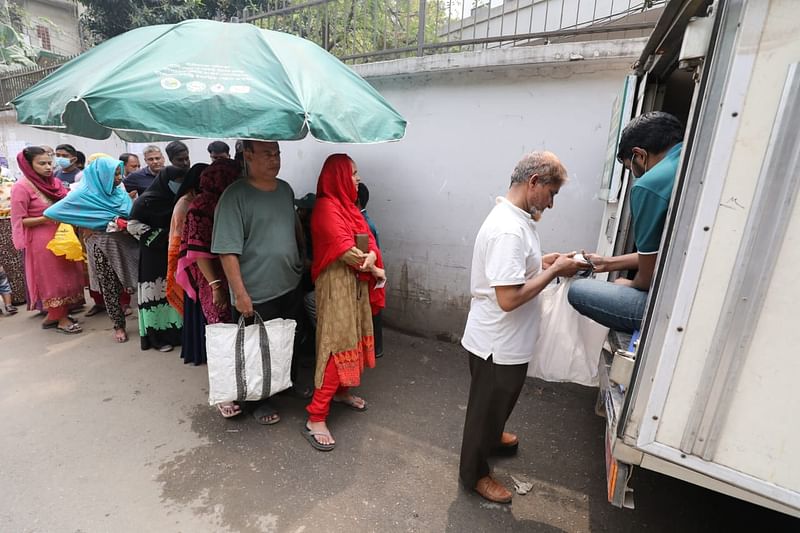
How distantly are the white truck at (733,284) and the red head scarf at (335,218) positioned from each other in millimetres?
1726

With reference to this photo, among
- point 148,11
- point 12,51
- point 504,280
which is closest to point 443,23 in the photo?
point 504,280

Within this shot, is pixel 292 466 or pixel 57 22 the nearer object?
pixel 292 466

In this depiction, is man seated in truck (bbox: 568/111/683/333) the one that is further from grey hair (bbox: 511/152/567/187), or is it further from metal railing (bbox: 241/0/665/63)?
metal railing (bbox: 241/0/665/63)

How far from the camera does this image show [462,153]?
11.5 ft

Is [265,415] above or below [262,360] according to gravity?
below

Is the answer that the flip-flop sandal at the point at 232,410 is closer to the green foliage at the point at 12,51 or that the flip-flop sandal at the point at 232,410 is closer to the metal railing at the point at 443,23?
the metal railing at the point at 443,23

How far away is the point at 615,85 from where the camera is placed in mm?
2891

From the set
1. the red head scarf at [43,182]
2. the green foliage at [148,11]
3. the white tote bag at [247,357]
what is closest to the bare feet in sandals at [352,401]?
the white tote bag at [247,357]

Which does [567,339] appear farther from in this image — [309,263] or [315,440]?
[309,263]

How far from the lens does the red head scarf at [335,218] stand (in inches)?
99.1

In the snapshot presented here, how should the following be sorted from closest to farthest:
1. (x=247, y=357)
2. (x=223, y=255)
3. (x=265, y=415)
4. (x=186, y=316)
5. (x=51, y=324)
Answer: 1. (x=223, y=255)
2. (x=247, y=357)
3. (x=265, y=415)
4. (x=186, y=316)
5. (x=51, y=324)

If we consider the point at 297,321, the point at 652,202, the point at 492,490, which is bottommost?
the point at 492,490

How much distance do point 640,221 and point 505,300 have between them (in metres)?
0.58

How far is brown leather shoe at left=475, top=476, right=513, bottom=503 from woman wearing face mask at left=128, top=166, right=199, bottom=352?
2793mm
